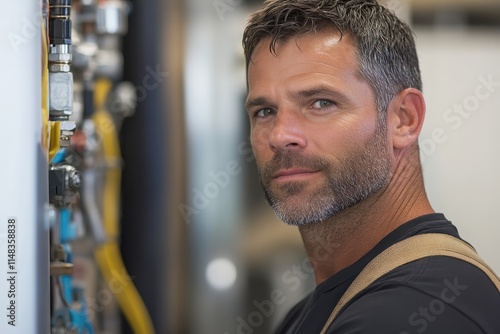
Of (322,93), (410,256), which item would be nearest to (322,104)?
(322,93)

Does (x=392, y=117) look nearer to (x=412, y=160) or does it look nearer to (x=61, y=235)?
(x=412, y=160)

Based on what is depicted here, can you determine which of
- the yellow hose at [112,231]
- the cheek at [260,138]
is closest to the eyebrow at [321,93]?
the cheek at [260,138]

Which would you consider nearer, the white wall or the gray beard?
the gray beard

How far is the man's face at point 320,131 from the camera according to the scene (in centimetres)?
121

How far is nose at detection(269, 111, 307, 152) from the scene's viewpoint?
1.20 meters

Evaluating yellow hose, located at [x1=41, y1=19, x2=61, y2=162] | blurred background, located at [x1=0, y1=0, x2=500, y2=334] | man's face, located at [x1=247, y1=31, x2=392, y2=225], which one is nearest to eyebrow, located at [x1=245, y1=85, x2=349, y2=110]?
man's face, located at [x1=247, y1=31, x2=392, y2=225]

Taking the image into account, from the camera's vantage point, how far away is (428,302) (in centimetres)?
95

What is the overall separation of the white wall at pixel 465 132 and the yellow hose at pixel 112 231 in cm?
97

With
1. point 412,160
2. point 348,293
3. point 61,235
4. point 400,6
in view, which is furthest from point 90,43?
point 348,293

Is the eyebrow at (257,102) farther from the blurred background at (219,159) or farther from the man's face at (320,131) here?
the blurred background at (219,159)

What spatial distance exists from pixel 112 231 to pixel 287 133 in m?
1.25

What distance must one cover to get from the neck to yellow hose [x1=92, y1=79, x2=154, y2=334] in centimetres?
109

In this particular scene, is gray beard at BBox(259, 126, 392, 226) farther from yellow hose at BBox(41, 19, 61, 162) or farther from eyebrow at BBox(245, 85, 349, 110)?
yellow hose at BBox(41, 19, 61, 162)

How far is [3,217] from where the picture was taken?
98 cm
